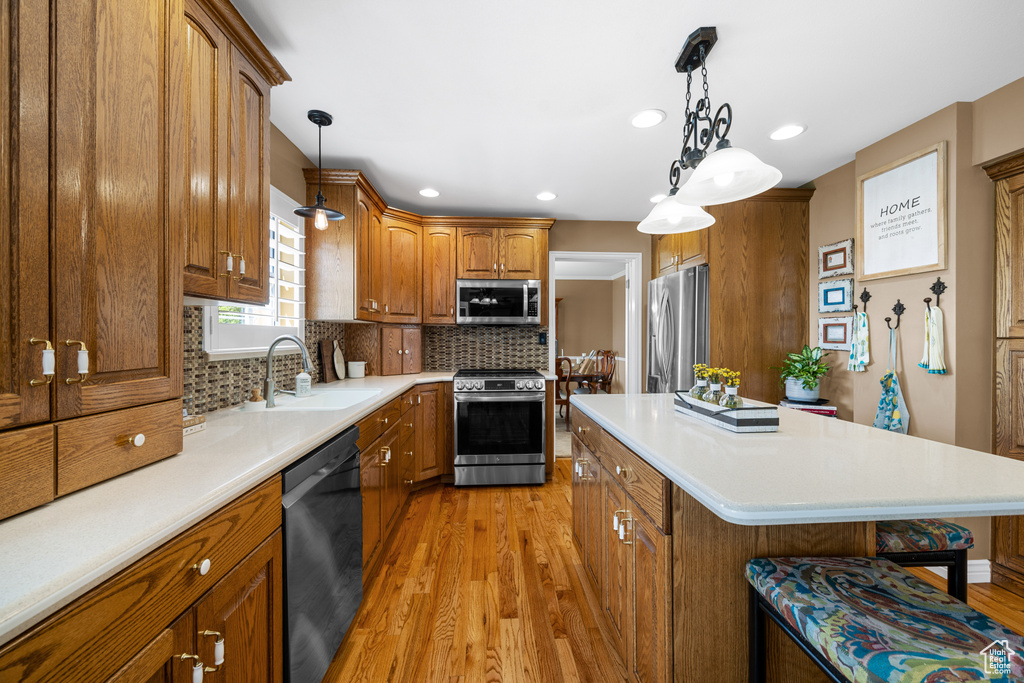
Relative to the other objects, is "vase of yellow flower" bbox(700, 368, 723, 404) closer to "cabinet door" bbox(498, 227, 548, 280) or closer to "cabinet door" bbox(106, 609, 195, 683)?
"cabinet door" bbox(106, 609, 195, 683)

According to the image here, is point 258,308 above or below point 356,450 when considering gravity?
above

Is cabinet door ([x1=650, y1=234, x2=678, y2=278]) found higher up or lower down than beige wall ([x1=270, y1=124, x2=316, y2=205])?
lower down

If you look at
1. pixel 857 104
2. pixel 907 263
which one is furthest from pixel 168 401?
pixel 907 263

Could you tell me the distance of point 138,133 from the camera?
3.13 feet

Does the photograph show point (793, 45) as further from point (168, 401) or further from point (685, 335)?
point (168, 401)

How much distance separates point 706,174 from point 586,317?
7086 mm

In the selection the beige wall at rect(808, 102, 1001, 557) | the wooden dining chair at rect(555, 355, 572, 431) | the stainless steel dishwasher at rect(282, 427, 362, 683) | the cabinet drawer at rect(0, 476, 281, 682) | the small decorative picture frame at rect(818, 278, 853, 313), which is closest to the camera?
the cabinet drawer at rect(0, 476, 281, 682)

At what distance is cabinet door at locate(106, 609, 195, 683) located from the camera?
65 cm

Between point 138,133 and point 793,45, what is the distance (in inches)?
86.4

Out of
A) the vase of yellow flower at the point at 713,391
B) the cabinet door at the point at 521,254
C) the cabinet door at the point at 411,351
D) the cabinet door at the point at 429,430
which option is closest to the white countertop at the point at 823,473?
the vase of yellow flower at the point at 713,391

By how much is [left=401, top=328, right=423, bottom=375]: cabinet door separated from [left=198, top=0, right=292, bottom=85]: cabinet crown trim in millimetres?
2262

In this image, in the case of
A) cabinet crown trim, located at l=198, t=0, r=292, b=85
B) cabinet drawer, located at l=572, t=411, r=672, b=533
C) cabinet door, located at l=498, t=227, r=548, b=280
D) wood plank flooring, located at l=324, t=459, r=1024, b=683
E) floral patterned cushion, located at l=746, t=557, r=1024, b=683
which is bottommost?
wood plank flooring, located at l=324, t=459, r=1024, b=683

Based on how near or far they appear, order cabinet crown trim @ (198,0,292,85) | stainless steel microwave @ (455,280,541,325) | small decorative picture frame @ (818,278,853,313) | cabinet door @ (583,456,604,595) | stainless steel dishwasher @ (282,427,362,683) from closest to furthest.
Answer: stainless steel dishwasher @ (282,427,362,683) → cabinet crown trim @ (198,0,292,85) → cabinet door @ (583,456,604,595) → small decorative picture frame @ (818,278,853,313) → stainless steel microwave @ (455,280,541,325)

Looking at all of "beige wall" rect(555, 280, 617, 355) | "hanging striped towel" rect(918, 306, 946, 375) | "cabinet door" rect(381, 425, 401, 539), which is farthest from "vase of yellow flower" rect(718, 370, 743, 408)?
"beige wall" rect(555, 280, 617, 355)
